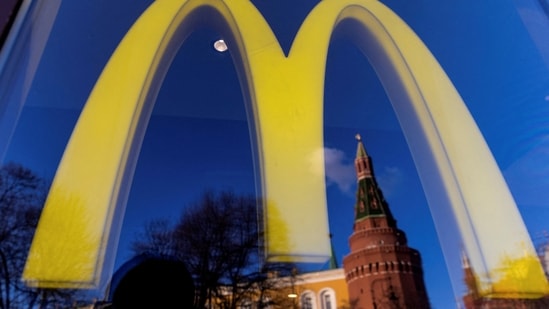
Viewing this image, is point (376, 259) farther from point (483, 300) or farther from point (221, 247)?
point (221, 247)

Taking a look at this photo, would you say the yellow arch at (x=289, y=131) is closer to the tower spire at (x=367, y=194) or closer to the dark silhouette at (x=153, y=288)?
the tower spire at (x=367, y=194)

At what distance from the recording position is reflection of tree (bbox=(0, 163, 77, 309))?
3.30 ft

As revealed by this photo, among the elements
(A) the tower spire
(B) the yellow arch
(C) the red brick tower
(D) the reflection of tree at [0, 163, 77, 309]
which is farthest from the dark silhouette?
(A) the tower spire

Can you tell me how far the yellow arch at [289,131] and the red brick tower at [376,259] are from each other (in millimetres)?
247

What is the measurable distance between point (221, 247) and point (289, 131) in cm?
62

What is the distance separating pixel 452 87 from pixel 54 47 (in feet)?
5.76

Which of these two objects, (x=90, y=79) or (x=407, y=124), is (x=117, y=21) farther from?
(x=407, y=124)

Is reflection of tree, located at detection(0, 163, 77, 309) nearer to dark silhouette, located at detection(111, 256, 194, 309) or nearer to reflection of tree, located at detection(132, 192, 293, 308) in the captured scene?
reflection of tree, located at detection(132, 192, 293, 308)

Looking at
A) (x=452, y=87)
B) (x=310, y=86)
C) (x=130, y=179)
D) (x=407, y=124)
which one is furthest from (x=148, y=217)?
(x=452, y=87)

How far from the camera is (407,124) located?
177 cm

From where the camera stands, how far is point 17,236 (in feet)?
3.63

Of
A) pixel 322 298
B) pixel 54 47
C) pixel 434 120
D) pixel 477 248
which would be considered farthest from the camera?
pixel 434 120

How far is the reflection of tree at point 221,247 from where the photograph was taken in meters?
1.37

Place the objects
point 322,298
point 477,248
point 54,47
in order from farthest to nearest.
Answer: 1. point 477,248
2. point 322,298
3. point 54,47
